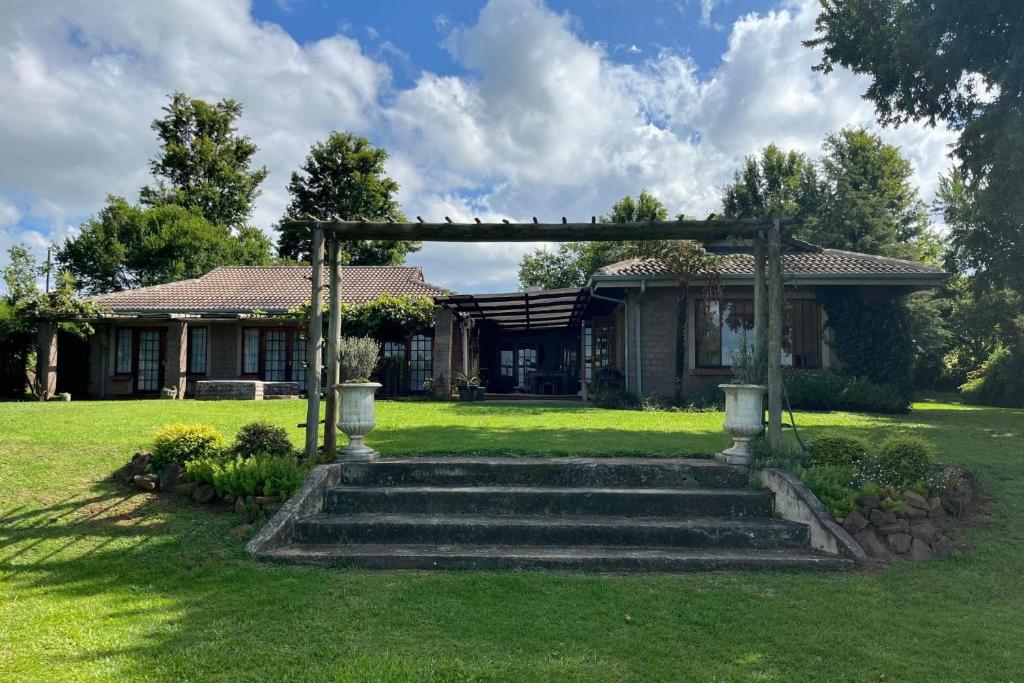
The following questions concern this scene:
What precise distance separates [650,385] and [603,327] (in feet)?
11.6

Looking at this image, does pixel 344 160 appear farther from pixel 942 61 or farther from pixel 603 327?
pixel 942 61

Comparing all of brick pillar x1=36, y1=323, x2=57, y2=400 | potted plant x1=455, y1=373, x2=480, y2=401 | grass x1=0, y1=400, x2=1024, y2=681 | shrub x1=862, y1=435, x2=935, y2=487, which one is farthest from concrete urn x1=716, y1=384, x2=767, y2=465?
brick pillar x1=36, y1=323, x2=57, y2=400

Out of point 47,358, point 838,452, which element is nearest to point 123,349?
point 47,358

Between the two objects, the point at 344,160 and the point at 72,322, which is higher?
the point at 344,160

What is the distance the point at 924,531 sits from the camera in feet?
15.8

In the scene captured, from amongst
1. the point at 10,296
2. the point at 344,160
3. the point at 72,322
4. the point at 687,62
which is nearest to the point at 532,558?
the point at 687,62

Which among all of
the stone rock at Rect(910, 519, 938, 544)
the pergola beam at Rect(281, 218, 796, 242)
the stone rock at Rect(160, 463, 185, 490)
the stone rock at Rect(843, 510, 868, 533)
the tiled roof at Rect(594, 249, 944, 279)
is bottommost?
the stone rock at Rect(910, 519, 938, 544)

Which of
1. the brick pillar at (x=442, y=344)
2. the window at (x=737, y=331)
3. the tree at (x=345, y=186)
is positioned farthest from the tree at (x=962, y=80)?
the tree at (x=345, y=186)

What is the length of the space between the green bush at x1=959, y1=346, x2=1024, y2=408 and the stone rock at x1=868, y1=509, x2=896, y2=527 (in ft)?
55.0

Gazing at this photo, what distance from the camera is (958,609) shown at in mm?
3717

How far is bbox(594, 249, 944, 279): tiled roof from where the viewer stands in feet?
43.6

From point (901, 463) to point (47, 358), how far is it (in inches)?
752

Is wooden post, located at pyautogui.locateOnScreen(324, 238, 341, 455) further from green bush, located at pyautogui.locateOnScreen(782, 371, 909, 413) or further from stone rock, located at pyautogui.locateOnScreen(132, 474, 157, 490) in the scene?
green bush, located at pyautogui.locateOnScreen(782, 371, 909, 413)

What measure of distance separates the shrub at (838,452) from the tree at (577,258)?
82.5 feet
